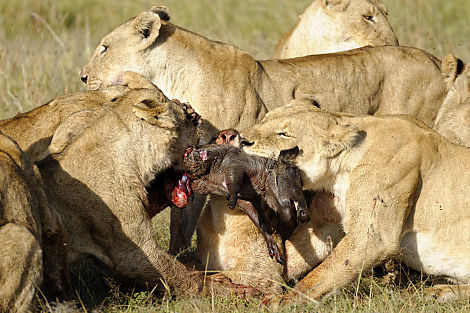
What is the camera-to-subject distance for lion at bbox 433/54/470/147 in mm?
6207

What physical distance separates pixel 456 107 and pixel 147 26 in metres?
2.47

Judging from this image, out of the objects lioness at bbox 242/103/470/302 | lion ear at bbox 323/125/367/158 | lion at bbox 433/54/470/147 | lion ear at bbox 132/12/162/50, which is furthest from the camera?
lion ear at bbox 132/12/162/50

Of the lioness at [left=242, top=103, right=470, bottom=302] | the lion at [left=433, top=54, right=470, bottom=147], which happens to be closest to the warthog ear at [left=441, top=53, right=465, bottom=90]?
the lion at [left=433, top=54, right=470, bottom=147]

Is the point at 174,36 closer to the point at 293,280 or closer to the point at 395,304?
the point at 293,280

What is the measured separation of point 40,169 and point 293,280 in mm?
1717

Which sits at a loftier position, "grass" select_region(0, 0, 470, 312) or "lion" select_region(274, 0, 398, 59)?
"lion" select_region(274, 0, 398, 59)

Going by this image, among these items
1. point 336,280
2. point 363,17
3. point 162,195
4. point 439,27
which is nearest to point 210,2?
point 439,27

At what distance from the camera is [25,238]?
4.05m

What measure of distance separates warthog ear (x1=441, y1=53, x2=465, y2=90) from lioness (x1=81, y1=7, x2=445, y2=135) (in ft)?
1.10

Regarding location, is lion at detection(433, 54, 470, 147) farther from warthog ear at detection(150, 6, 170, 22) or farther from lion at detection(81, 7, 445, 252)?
warthog ear at detection(150, 6, 170, 22)

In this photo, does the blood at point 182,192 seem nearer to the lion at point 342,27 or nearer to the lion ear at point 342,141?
the lion ear at point 342,141

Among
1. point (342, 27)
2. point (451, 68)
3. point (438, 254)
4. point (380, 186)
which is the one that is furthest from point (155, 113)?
point (342, 27)

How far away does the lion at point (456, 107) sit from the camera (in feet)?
20.4

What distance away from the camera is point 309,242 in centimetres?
519
